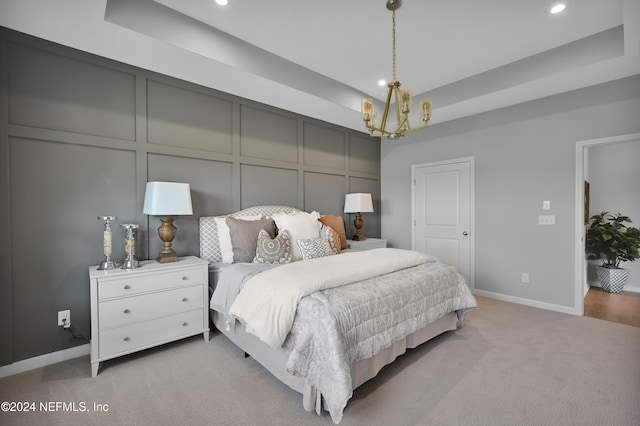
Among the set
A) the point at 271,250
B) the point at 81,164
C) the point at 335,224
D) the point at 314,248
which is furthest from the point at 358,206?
the point at 81,164

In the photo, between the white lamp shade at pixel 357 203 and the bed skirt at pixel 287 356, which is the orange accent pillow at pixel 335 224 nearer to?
the white lamp shade at pixel 357 203

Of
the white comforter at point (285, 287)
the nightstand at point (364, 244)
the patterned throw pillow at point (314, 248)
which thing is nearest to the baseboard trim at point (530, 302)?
the nightstand at point (364, 244)

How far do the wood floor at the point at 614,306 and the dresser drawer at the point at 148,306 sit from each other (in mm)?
4328

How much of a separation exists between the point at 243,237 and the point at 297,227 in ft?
2.00

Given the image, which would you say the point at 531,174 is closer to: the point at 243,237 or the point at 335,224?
the point at 335,224

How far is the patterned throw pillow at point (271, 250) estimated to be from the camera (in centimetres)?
278

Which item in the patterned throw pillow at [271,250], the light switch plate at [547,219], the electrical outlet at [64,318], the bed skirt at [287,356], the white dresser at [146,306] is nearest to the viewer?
the bed skirt at [287,356]

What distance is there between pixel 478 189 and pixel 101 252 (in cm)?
453

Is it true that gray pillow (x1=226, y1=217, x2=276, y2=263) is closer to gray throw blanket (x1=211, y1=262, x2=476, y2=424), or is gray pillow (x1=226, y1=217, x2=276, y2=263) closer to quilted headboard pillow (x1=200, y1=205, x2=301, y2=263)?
quilted headboard pillow (x1=200, y1=205, x2=301, y2=263)

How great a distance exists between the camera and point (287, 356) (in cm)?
186

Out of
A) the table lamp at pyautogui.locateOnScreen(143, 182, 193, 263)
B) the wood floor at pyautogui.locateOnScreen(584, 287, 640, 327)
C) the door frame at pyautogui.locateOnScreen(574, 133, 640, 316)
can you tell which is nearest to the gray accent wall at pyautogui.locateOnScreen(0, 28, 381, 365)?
the table lamp at pyautogui.locateOnScreen(143, 182, 193, 263)

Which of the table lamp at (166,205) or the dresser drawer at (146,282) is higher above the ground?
the table lamp at (166,205)

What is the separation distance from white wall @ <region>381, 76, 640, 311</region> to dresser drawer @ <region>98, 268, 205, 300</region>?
3.75 m

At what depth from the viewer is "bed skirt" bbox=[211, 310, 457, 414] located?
1.75 meters
